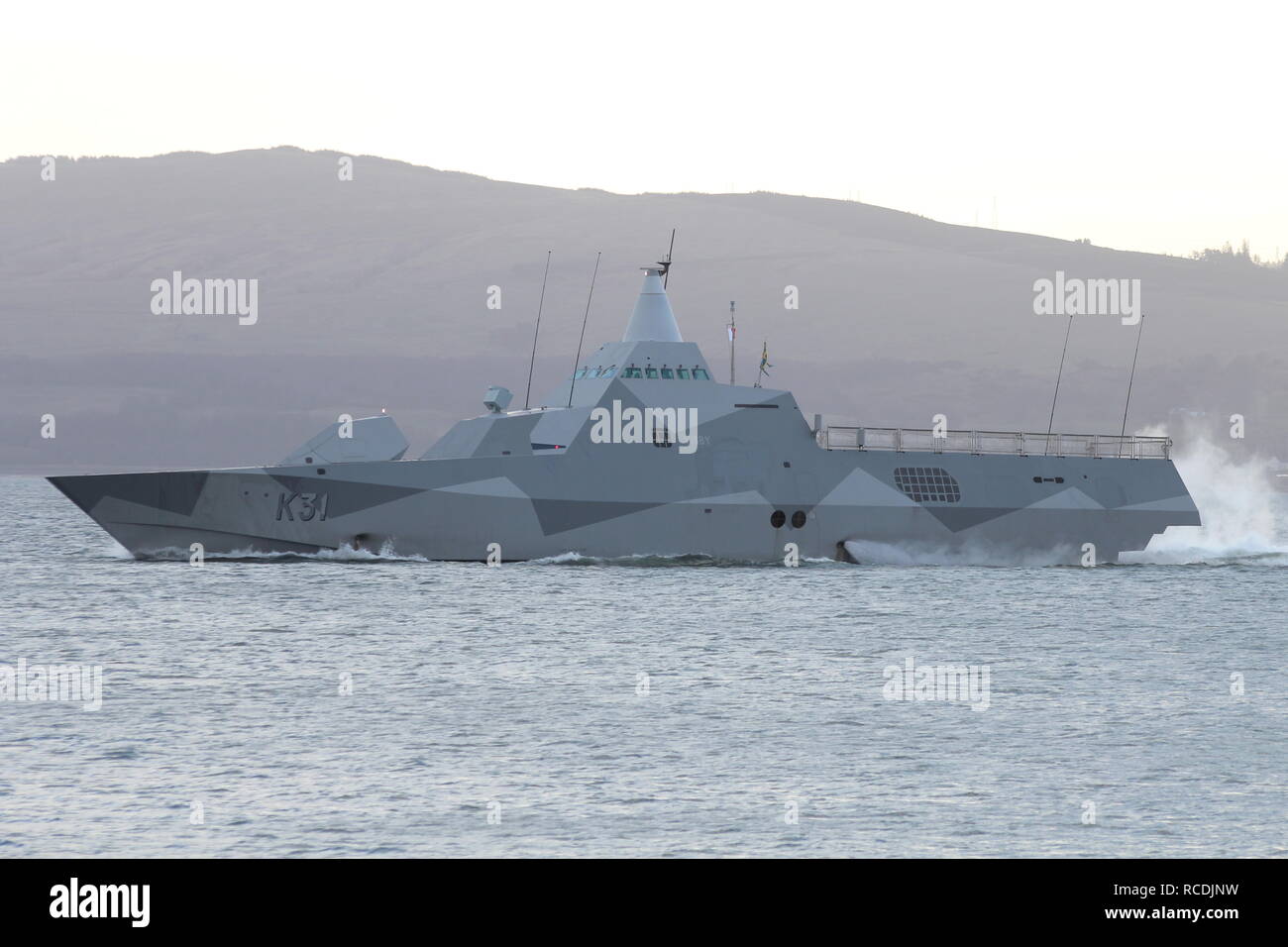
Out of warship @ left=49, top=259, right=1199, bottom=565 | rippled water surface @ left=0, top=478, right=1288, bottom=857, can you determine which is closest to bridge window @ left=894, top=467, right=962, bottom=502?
warship @ left=49, top=259, right=1199, bottom=565

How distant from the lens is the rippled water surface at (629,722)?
38.9ft

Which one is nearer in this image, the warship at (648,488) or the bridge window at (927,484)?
the warship at (648,488)

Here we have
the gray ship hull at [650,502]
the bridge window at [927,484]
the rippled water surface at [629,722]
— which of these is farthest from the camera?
the bridge window at [927,484]

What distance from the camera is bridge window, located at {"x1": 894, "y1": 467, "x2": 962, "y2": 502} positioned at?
3534 cm

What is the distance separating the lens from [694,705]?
1778 centimetres

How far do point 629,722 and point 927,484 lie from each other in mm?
20730

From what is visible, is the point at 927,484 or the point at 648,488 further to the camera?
the point at 927,484

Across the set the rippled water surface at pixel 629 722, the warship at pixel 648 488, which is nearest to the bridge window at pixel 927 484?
the warship at pixel 648 488

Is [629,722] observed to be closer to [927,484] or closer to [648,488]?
[648,488]

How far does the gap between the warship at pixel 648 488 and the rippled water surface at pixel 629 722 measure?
4.49ft

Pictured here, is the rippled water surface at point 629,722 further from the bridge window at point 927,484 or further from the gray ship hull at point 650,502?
the bridge window at point 927,484

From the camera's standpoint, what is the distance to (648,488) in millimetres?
32344

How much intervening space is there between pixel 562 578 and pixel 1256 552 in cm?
2765

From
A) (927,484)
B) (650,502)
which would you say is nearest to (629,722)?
(650,502)
